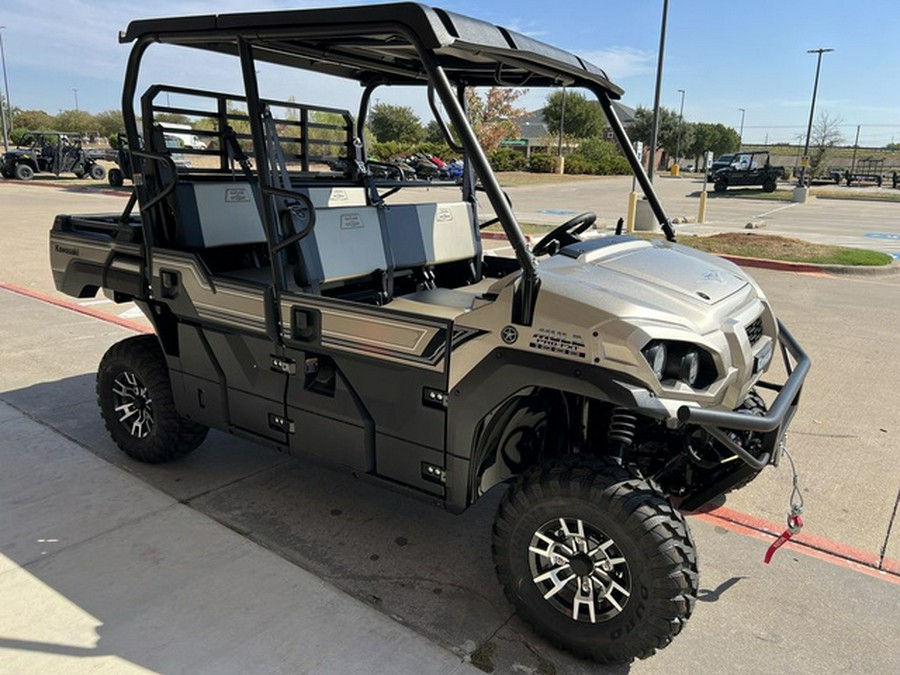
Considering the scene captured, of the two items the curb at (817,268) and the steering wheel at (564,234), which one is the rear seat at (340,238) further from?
the curb at (817,268)

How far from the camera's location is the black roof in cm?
249

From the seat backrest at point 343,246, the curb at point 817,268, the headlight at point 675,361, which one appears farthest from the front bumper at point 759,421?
the curb at point 817,268

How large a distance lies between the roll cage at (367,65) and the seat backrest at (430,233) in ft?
1.92

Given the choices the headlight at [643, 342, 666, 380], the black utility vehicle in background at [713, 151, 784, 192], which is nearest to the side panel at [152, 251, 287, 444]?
the headlight at [643, 342, 666, 380]

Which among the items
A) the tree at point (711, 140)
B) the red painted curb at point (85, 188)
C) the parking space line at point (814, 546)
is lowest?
the parking space line at point (814, 546)

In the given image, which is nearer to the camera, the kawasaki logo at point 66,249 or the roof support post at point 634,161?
the roof support post at point 634,161

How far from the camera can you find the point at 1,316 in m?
7.23

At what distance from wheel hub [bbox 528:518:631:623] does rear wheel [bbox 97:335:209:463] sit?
2.30m

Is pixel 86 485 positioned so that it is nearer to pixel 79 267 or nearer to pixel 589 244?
pixel 79 267

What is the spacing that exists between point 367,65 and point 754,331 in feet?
8.40

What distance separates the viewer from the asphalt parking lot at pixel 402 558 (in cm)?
261

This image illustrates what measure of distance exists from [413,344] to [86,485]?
7.44 feet

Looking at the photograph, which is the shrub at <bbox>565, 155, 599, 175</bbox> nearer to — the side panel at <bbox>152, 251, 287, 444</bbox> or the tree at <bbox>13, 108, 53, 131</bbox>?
the side panel at <bbox>152, 251, 287, 444</bbox>

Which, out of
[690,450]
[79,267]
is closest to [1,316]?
[79,267]
